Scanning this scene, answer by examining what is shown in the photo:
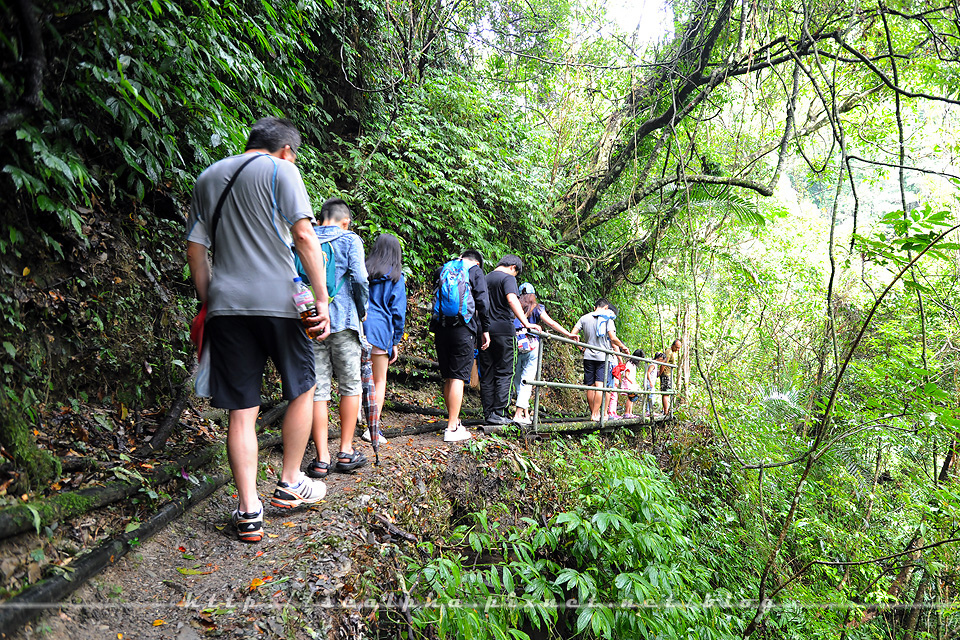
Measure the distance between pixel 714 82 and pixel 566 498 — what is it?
6.97m

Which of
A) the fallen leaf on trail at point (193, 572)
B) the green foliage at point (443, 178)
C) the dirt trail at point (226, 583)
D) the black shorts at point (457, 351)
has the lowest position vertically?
the fallen leaf on trail at point (193, 572)

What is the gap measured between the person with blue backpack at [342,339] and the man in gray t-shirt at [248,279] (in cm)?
89

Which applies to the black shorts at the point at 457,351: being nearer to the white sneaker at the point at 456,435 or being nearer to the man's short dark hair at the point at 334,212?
the white sneaker at the point at 456,435

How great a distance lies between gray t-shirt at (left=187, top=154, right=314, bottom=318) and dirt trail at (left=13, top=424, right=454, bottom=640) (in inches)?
49.3

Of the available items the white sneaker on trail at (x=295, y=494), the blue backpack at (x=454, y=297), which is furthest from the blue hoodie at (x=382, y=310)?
the white sneaker on trail at (x=295, y=494)

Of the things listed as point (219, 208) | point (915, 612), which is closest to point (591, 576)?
point (219, 208)

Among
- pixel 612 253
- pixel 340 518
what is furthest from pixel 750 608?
pixel 612 253

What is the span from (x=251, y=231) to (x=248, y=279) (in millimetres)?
256

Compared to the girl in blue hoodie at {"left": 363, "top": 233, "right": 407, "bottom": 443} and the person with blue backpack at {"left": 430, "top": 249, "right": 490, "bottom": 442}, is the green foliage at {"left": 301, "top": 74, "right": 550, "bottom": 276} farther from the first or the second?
the person with blue backpack at {"left": 430, "top": 249, "right": 490, "bottom": 442}

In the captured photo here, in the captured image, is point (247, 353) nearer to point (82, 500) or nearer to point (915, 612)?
point (82, 500)

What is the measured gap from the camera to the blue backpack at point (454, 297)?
519cm

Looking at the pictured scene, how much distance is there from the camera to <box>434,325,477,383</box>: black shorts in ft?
17.2

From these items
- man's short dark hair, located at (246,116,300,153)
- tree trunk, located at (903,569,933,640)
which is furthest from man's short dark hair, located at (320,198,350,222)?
tree trunk, located at (903,569,933,640)

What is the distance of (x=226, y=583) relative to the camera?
2393mm
